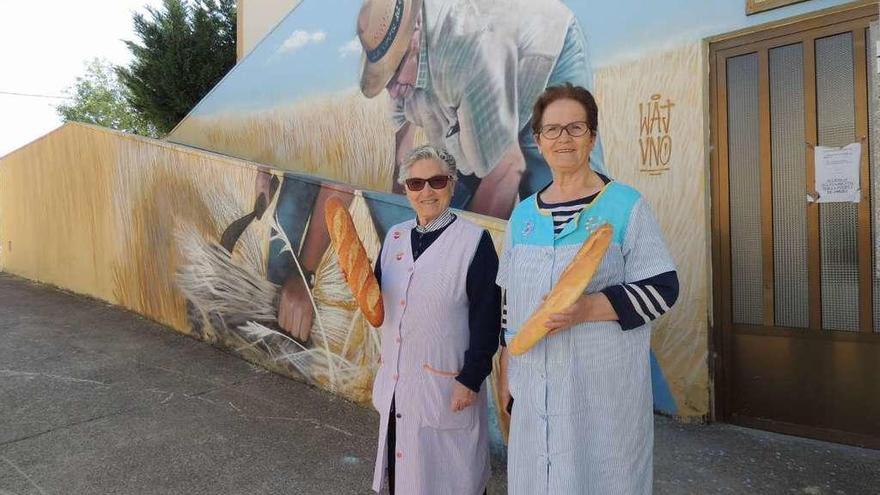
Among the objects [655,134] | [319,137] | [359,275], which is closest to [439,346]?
[359,275]

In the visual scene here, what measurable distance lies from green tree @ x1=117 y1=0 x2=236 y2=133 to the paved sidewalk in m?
10.6

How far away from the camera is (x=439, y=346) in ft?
7.16

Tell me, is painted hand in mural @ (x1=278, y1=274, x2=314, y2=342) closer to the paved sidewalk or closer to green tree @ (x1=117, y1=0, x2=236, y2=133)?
the paved sidewalk

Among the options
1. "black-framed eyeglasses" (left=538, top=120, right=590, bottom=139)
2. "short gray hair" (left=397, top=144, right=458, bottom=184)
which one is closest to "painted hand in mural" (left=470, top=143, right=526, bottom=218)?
"short gray hair" (left=397, top=144, right=458, bottom=184)

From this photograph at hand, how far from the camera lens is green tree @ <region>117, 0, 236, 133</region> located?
15.0 meters

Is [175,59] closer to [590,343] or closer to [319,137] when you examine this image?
[319,137]

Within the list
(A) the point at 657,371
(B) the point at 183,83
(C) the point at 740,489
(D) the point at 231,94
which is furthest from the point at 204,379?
(B) the point at 183,83

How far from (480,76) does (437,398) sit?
4140mm

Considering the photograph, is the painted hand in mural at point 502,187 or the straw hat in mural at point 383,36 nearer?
the painted hand in mural at point 502,187

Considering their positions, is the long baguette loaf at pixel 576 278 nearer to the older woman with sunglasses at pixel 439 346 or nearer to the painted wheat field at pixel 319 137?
the older woman with sunglasses at pixel 439 346

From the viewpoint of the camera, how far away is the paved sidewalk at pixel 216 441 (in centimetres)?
323

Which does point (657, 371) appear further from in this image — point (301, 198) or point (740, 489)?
point (301, 198)

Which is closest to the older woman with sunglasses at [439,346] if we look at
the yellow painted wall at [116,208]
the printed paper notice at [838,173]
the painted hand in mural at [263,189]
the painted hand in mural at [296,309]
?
the printed paper notice at [838,173]

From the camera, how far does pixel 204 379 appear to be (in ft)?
17.1
